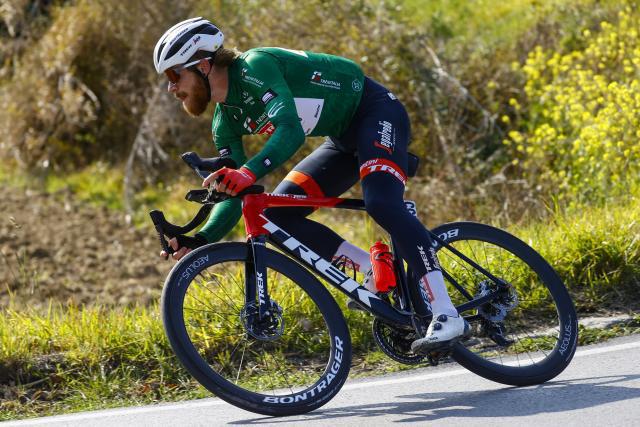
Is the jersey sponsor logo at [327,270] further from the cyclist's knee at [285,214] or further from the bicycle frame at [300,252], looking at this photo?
the cyclist's knee at [285,214]

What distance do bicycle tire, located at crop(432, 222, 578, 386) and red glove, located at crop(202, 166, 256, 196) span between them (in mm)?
1251

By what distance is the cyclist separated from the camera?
190 inches

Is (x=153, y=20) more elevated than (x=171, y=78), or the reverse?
(x=153, y=20)

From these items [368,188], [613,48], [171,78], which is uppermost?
[613,48]

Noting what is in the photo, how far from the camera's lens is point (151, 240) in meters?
12.8

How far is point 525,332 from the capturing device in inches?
224

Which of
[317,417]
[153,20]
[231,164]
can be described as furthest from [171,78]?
[153,20]

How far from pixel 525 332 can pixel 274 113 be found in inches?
80.0

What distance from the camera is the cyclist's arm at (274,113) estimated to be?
4.66m

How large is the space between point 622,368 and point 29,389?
128 inches

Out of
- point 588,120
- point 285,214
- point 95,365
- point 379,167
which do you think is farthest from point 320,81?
point 588,120

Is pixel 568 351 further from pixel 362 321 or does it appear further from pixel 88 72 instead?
pixel 88 72

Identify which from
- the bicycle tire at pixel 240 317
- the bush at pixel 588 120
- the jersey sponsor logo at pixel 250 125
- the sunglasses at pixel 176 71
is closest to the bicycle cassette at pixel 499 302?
the bicycle tire at pixel 240 317

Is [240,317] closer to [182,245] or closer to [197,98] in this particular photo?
Answer: [182,245]
